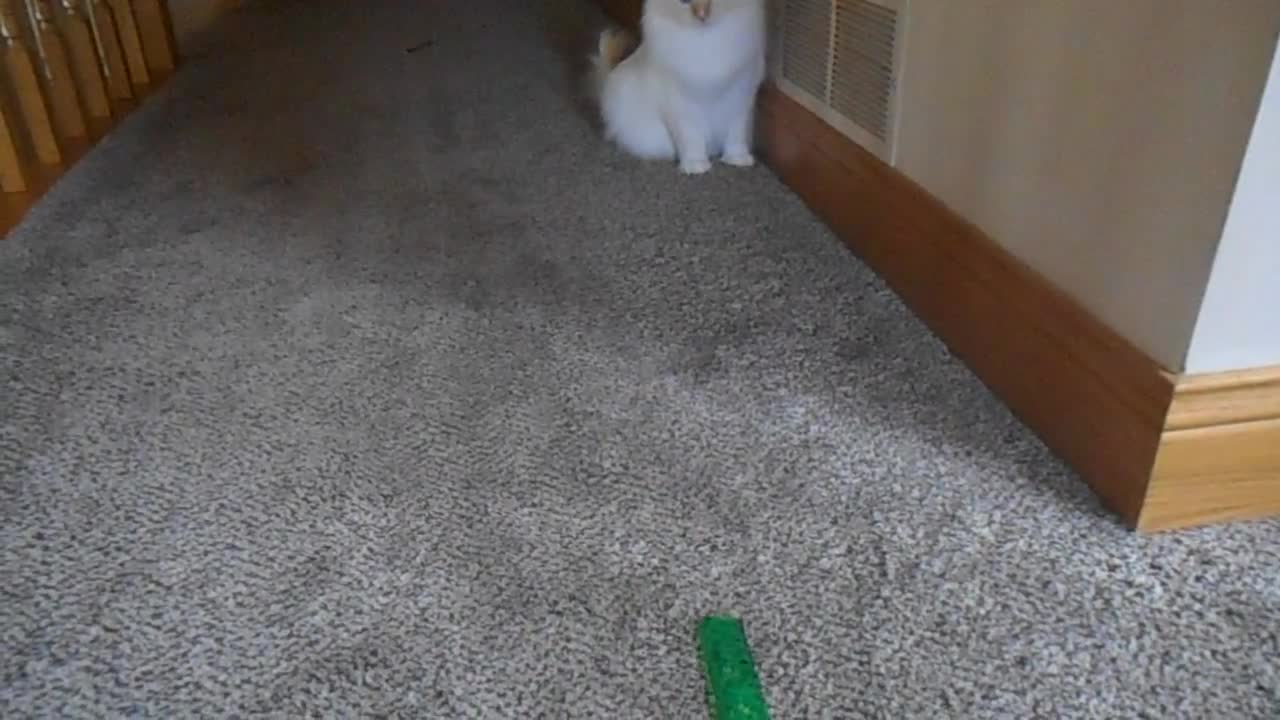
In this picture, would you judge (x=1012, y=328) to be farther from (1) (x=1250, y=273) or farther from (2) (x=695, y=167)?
(2) (x=695, y=167)

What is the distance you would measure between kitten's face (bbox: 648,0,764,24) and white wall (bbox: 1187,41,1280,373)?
37.8 inches

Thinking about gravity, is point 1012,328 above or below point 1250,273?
below

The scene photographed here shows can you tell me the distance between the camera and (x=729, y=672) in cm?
68

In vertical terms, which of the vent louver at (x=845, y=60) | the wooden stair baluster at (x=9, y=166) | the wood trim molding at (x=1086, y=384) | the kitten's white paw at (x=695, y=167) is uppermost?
the vent louver at (x=845, y=60)

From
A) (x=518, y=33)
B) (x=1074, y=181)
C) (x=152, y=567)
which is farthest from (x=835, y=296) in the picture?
(x=518, y=33)

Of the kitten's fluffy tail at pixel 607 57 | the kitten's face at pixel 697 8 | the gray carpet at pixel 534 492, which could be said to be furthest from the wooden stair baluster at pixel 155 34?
the kitten's face at pixel 697 8

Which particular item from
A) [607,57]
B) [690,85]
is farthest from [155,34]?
[690,85]

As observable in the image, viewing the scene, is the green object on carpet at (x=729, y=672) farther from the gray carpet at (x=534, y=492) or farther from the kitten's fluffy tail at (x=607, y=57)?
the kitten's fluffy tail at (x=607, y=57)

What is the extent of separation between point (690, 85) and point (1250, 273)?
102 centimetres

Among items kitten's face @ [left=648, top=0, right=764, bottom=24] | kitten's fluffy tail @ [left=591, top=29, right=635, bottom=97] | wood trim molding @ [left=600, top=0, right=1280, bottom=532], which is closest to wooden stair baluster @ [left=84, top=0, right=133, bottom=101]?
kitten's fluffy tail @ [left=591, top=29, right=635, bottom=97]

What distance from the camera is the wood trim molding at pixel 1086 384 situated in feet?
2.58

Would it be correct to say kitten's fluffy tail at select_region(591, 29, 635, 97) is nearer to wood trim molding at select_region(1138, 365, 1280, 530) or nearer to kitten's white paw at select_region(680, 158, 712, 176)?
kitten's white paw at select_region(680, 158, 712, 176)

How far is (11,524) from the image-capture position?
0.86 metres

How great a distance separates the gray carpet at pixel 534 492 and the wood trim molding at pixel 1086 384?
3 centimetres
